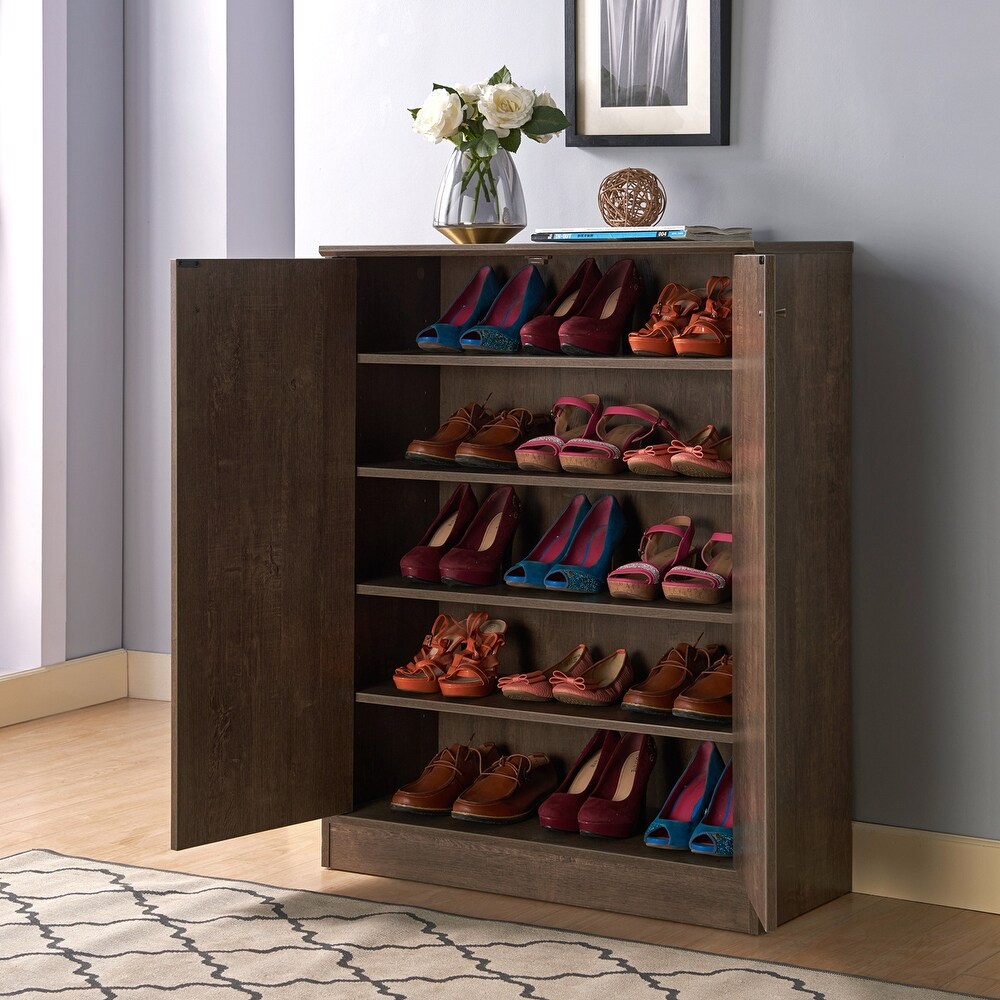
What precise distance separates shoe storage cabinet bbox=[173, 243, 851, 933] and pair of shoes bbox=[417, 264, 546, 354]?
7cm

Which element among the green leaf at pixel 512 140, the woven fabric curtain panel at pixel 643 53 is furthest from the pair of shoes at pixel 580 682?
the woven fabric curtain panel at pixel 643 53

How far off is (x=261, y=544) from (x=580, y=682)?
2.30 ft

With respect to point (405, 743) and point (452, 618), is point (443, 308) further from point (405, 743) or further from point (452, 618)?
point (405, 743)

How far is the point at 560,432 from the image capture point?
3148 millimetres

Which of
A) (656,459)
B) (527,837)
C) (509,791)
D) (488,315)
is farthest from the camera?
(488,315)

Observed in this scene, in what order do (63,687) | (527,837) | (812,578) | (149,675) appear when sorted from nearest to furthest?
1. (812,578)
2. (527,837)
3. (63,687)
4. (149,675)

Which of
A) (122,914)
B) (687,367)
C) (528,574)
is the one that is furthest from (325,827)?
(687,367)

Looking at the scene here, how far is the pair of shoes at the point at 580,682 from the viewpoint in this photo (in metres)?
3.01

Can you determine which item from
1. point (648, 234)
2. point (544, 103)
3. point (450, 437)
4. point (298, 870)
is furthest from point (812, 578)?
point (298, 870)

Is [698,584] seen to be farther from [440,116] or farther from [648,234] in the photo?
[440,116]

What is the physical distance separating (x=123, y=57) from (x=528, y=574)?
100 inches

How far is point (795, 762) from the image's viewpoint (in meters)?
2.75

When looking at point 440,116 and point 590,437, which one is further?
point 590,437

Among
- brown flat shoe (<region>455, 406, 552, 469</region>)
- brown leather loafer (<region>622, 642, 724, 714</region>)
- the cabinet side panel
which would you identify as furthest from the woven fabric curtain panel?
brown leather loafer (<region>622, 642, 724, 714</region>)
